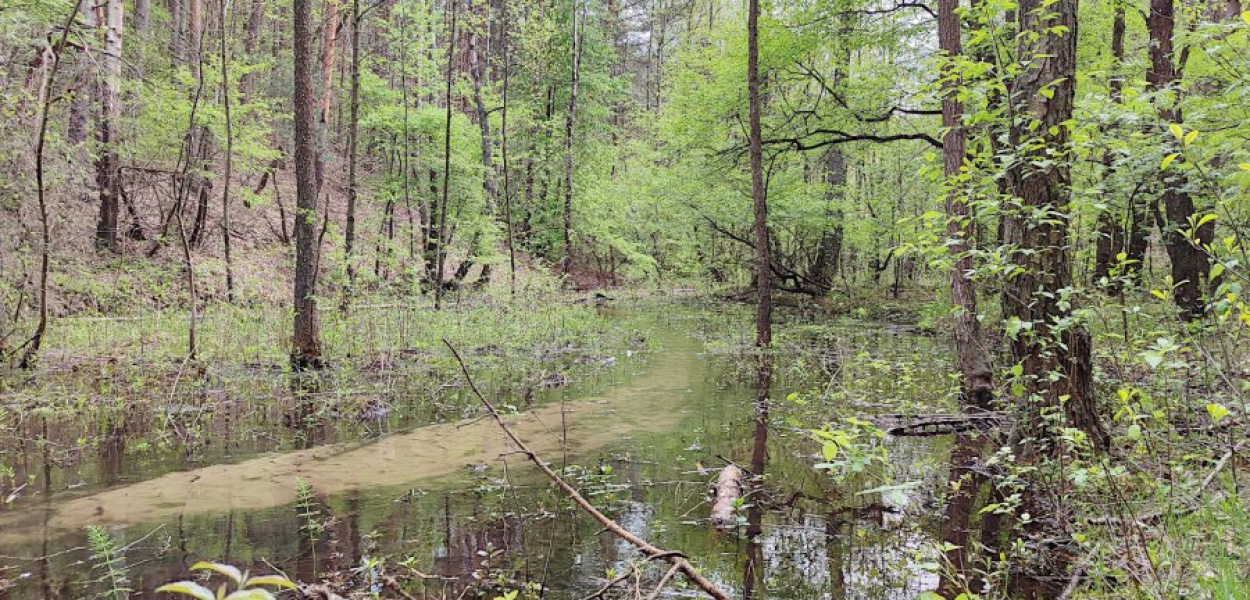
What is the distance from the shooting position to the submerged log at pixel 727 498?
4.78 m

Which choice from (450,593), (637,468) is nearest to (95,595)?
(450,593)

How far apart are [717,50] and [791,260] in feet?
25.6

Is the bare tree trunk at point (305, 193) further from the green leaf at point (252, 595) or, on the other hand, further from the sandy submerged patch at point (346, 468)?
the green leaf at point (252, 595)

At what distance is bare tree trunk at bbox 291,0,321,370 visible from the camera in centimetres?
950

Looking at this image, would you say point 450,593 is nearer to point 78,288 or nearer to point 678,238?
point 78,288

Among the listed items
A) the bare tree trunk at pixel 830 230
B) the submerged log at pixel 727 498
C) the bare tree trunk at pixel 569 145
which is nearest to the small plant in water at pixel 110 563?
the submerged log at pixel 727 498

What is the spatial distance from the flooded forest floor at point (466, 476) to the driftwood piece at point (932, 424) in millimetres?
94

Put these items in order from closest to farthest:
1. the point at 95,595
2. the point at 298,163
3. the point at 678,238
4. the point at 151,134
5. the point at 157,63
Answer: the point at 95,595 → the point at 298,163 → the point at 151,134 → the point at 157,63 → the point at 678,238

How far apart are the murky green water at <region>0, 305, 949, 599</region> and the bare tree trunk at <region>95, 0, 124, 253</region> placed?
10258 millimetres

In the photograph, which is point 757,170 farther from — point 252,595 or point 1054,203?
point 252,595

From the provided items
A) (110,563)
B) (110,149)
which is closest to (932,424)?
(110,563)

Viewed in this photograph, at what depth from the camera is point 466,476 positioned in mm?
6059

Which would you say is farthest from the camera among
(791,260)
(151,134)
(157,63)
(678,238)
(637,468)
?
(678,238)

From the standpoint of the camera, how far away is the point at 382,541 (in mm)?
4562
